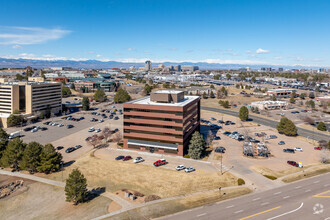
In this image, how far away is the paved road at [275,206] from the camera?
145 feet

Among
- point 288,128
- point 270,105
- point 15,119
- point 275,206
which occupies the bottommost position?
point 275,206

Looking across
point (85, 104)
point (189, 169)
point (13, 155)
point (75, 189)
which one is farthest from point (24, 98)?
point (189, 169)

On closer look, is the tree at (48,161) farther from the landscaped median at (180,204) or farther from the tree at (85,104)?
the tree at (85,104)

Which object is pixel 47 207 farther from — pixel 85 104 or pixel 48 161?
pixel 85 104

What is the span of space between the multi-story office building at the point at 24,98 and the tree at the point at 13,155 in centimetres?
5540

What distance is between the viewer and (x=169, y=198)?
167 feet

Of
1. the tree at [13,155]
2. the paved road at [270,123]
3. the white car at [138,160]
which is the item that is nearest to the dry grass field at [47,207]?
the tree at [13,155]

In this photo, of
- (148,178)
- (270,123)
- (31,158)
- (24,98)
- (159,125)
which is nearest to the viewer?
(148,178)

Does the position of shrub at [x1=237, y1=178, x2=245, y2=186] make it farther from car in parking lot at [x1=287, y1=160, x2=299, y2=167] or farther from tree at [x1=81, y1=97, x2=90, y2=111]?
tree at [x1=81, y1=97, x2=90, y2=111]

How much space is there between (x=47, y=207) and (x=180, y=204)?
92.1 feet

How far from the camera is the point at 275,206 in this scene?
4744 cm

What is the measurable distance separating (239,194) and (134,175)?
26.9 meters

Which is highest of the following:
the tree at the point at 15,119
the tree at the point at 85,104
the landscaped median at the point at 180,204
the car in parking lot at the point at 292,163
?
the tree at the point at 85,104

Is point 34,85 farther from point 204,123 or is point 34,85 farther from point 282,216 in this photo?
point 282,216
